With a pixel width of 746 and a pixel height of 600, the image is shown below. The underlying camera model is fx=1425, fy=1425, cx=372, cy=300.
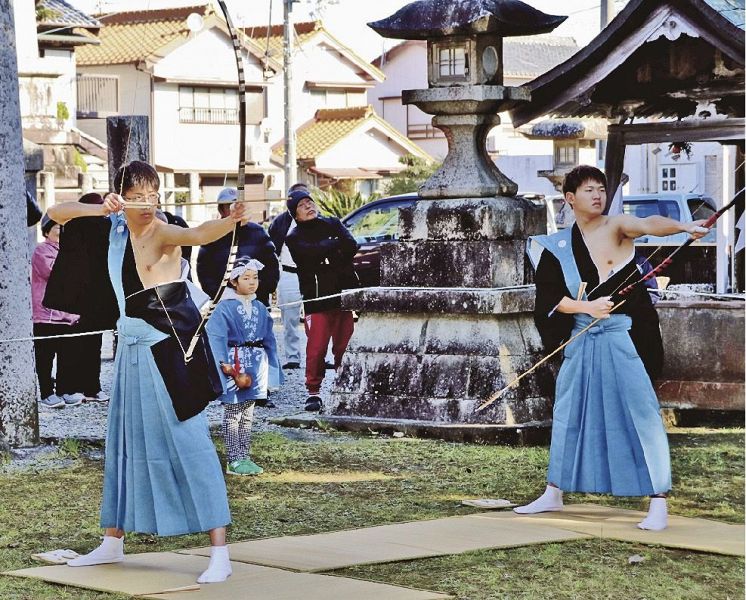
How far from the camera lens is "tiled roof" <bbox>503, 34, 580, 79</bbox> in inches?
2102

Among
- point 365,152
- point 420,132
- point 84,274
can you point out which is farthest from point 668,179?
point 420,132

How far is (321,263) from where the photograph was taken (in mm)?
11391

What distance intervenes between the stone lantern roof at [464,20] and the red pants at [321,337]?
8.25 feet

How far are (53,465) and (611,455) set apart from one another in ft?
11.3

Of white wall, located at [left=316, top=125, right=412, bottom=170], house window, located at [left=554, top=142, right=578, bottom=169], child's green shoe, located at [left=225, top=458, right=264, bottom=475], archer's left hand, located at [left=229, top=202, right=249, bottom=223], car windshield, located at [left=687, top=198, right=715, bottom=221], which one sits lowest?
child's green shoe, located at [left=225, top=458, right=264, bottom=475]

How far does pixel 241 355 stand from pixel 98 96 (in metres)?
29.5

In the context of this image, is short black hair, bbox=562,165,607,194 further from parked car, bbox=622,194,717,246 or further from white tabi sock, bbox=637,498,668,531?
parked car, bbox=622,194,717,246

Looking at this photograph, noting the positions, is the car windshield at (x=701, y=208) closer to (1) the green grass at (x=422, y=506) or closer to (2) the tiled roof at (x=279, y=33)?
(1) the green grass at (x=422, y=506)

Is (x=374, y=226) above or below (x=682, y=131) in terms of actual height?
below

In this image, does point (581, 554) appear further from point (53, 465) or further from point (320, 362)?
point (320, 362)

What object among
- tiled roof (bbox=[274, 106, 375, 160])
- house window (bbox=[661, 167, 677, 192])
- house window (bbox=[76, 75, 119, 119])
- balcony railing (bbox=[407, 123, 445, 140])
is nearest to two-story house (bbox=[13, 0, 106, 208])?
house window (bbox=[76, 75, 119, 119])

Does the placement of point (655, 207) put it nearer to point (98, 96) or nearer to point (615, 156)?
point (615, 156)

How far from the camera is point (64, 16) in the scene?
3256 centimetres

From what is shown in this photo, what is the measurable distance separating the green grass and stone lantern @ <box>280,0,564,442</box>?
0.38 meters
